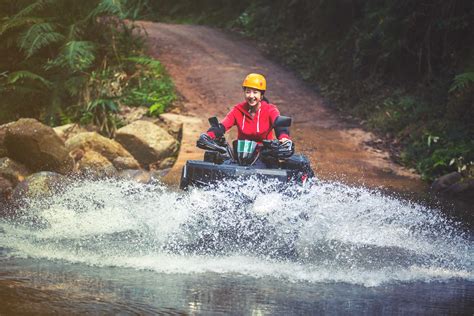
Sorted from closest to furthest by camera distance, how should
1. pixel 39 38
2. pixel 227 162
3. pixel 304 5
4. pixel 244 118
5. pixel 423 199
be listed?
pixel 227 162 < pixel 244 118 < pixel 423 199 < pixel 39 38 < pixel 304 5

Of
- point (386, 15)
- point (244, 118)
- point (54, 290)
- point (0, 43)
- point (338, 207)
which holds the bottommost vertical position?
point (54, 290)

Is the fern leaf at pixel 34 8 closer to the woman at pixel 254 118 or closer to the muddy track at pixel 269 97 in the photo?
the muddy track at pixel 269 97

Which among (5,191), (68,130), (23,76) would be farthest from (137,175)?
(23,76)

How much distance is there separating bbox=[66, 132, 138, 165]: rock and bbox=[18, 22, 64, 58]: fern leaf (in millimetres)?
2544

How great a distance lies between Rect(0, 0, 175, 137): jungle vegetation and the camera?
53.3ft

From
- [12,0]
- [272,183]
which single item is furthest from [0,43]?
[272,183]

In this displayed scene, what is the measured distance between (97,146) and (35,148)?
4.89 feet

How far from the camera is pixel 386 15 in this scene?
57.3 feet

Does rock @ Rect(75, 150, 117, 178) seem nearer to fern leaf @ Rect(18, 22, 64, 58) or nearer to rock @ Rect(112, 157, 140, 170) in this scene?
rock @ Rect(112, 157, 140, 170)

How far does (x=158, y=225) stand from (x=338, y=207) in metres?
1.96

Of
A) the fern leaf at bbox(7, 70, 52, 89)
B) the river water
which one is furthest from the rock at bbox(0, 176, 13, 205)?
the fern leaf at bbox(7, 70, 52, 89)

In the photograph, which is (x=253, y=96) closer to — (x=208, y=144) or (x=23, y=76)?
(x=208, y=144)

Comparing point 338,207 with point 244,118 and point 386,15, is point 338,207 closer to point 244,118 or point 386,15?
point 244,118

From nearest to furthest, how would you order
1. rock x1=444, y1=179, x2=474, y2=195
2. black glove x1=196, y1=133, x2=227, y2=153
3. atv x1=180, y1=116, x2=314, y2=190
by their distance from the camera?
atv x1=180, y1=116, x2=314, y2=190
black glove x1=196, y1=133, x2=227, y2=153
rock x1=444, y1=179, x2=474, y2=195
